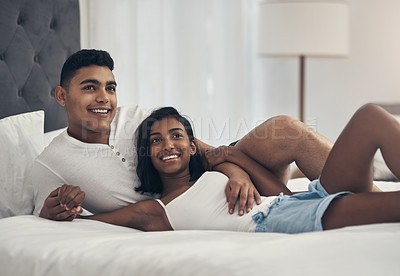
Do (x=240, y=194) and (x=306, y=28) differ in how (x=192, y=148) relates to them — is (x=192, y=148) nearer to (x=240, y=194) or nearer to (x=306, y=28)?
(x=240, y=194)

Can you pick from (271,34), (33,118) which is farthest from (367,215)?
(271,34)

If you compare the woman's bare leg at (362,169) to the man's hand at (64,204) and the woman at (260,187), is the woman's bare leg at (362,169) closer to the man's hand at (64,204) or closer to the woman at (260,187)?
the woman at (260,187)

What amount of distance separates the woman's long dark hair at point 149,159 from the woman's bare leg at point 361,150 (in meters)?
0.51

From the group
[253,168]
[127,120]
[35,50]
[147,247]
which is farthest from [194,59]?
[147,247]

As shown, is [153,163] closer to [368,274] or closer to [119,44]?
[368,274]

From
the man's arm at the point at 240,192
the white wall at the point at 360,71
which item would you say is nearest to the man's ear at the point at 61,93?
the man's arm at the point at 240,192

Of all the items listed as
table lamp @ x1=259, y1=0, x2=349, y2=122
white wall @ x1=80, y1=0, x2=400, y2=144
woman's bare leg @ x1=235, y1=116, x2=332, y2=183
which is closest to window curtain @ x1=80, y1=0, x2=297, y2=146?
white wall @ x1=80, y1=0, x2=400, y2=144

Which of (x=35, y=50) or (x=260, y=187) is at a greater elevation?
(x=35, y=50)

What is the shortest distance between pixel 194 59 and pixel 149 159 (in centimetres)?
167

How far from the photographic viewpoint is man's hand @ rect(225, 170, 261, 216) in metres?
1.58

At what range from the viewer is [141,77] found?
3.21 meters

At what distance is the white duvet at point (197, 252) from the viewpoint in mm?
1055

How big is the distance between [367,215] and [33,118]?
51.9 inches

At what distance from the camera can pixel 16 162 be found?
6.07 ft
